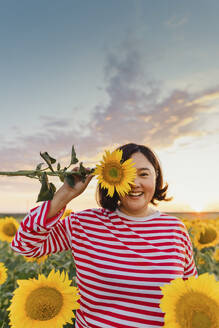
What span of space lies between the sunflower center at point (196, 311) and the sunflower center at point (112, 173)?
741 millimetres

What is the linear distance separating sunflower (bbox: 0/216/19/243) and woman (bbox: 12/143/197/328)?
66.8 inches

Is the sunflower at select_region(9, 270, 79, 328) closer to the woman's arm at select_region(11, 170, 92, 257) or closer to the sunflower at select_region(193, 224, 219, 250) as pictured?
the woman's arm at select_region(11, 170, 92, 257)

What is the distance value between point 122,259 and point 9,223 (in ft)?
7.26

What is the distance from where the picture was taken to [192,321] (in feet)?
2.99

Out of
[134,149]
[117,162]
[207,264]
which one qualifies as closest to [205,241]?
[207,264]

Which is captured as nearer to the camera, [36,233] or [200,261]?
[36,233]

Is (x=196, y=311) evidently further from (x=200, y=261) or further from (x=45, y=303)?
(x=200, y=261)

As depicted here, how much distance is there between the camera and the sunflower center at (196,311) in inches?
35.6

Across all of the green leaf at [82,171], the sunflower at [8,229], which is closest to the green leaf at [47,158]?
the green leaf at [82,171]

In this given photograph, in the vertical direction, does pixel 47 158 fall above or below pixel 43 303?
above

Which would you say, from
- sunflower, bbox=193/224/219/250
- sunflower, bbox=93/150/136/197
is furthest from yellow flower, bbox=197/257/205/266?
sunflower, bbox=93/150/136/197

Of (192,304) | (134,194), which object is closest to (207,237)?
(134,194)

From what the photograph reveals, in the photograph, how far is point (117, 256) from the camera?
202cm

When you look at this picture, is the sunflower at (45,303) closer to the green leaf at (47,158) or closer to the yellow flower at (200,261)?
the green leaf at (47,158)
